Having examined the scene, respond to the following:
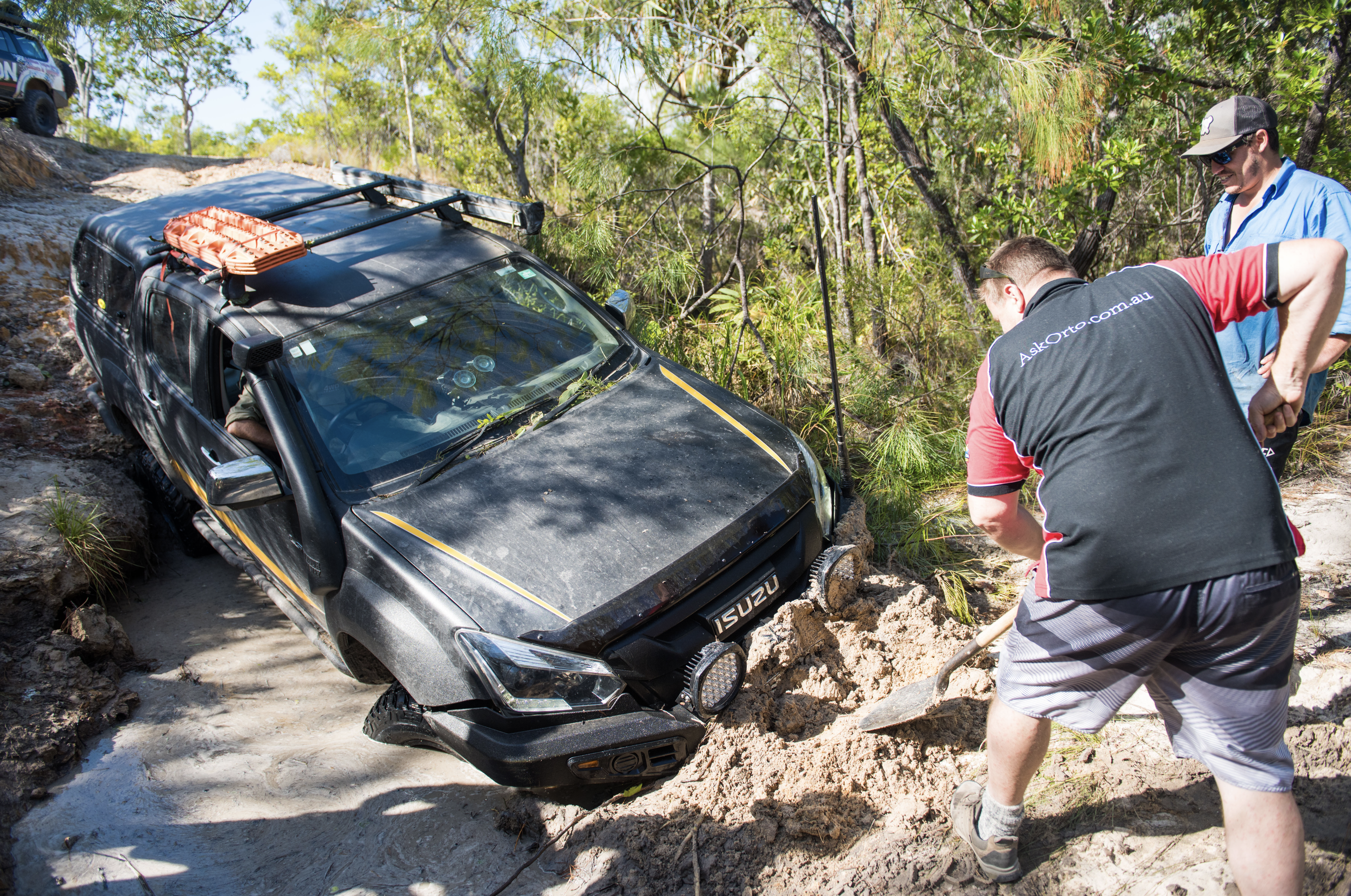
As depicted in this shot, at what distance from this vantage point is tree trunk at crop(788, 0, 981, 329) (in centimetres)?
488

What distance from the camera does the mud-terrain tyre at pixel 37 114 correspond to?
34.4 feet

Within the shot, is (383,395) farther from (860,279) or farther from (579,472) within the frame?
(860,279)

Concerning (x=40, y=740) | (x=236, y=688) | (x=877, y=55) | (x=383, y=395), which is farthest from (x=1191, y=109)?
(x=40, y=740)

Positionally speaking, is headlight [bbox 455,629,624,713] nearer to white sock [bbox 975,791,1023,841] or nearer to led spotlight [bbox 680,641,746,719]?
led spotlight [bbox 680,641,746,719]

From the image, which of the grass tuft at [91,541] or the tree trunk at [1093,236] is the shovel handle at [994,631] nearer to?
the tree trunk at [1093,236]

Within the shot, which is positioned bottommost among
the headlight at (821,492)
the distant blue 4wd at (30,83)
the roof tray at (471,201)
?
the headlight at (821,492)

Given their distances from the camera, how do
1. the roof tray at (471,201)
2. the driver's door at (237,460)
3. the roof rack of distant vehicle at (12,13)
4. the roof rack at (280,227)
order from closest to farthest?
the driver's door at (237,460), the roof rack at (280,227), the roof tray at (471,201), the roof rack of distant vehicle at (12,13)

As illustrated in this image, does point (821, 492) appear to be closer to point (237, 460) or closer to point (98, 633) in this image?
point (237, 460)

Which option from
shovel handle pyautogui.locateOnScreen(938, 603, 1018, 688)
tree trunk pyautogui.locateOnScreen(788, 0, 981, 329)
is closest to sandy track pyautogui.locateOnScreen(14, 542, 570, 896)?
shovel handle pyautogui.locateOnScreen(938, 603, 1018, 688)

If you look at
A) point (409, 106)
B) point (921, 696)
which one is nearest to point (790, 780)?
point (921, 696)

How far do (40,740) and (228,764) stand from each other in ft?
2.36

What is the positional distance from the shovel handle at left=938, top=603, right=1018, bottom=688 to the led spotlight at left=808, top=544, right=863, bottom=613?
1.57 ft

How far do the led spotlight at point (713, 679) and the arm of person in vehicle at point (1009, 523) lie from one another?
0.92m

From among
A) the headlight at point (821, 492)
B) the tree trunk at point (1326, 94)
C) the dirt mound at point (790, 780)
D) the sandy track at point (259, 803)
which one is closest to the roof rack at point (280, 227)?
the sandy track at point (259, 803)
